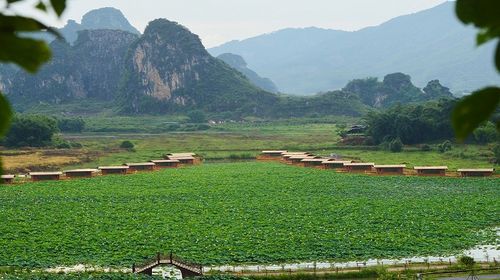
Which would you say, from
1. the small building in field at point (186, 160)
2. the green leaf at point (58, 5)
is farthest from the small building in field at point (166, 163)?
the green leaf at point (58, 5)

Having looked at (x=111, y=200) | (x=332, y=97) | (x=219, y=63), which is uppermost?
(x=219, y=63)

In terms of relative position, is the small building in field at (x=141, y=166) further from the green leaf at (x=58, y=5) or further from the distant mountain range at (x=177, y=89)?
the distant mountain range at (x=177, y=89)

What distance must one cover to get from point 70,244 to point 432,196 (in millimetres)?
21487

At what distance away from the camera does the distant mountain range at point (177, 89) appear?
399 ft

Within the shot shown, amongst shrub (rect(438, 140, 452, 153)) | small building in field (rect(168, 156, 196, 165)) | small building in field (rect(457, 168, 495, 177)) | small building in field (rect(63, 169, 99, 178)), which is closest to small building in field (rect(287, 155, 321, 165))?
small building in field (rect(168, 156, 196, 165))

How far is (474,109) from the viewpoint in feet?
2.98

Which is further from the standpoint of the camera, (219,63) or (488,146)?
(219,63)

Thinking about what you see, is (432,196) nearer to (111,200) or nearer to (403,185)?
(403,185)

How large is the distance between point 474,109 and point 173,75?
454ft

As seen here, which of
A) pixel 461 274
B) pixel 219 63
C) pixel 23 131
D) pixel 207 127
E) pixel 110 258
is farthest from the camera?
pixel 219 63

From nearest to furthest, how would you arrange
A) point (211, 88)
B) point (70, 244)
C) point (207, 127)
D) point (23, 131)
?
point (70, 244), point (23, 131), point (207, 127), point (211, 88)

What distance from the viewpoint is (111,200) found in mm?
35031

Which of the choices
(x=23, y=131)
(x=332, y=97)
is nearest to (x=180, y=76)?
(x=332, y=97)

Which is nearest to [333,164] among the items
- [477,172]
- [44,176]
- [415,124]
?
[477,172]
